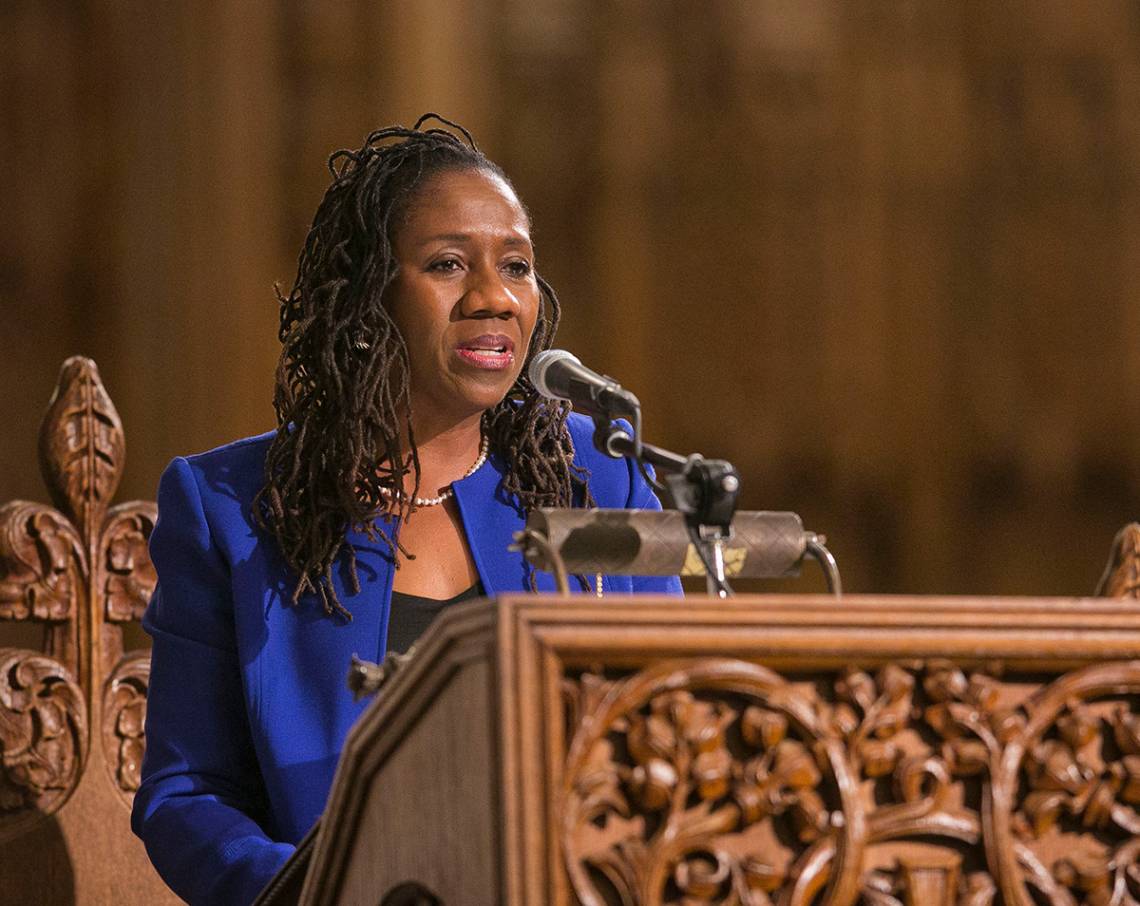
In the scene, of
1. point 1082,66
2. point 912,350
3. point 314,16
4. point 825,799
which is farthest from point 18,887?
point 1082,66

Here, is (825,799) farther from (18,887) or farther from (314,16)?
(314,16)

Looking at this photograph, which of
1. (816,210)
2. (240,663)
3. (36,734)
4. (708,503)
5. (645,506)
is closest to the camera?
(708,503)

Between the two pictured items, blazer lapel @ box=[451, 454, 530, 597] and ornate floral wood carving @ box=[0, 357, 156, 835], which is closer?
blazer lapel @ box=[451, 454, 530, 597]

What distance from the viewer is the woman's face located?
2252mm

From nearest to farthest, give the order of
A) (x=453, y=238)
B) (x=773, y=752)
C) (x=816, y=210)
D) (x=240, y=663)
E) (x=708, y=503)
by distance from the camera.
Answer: (x=773, y=752) < (x=708, y=503) < (x=240, y=663) < (x=453, y=238) < (x=816, y=210)

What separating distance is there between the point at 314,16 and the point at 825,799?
2.81 metres

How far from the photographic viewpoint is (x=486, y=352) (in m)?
2.25

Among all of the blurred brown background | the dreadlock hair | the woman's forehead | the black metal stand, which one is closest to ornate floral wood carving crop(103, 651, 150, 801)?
the dreadlock hair

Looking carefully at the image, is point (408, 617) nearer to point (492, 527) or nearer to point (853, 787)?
point (492, 527)

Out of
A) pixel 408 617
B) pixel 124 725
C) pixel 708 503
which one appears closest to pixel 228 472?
pixel 408 617

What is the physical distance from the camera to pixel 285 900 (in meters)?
1.67

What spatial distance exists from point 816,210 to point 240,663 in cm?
209

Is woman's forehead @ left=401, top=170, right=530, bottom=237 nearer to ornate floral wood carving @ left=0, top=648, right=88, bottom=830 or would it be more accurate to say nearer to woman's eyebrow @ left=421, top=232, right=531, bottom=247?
woman's eyebrow @ left=421, top=232, right=531, bottom=247

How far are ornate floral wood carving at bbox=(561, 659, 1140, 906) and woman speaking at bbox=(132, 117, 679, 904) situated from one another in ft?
3.26
